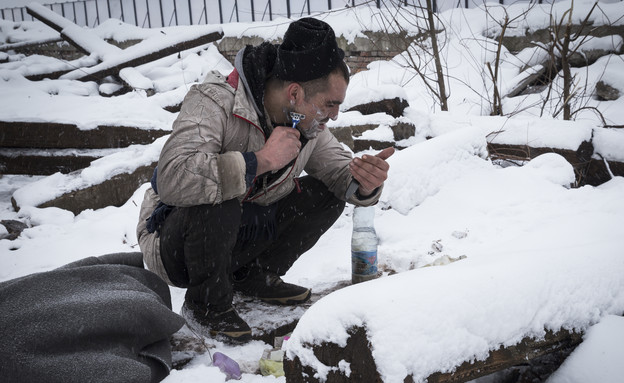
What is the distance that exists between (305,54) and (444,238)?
65.2 inches

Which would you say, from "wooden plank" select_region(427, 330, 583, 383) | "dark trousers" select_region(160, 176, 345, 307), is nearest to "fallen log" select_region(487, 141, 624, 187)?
"dark trousers" select_region(160, 176, 345, 307)

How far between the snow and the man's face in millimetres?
938

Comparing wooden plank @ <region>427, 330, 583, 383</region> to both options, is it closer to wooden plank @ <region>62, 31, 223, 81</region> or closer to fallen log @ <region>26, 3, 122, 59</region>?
wooden plank @ <region>62, 31, 223, 81</region>

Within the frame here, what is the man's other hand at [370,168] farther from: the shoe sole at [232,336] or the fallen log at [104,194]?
the fallen log at [104,194]

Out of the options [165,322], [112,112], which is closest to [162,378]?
[165,322]

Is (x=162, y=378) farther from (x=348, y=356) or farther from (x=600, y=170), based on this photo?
(x=600, y=170)

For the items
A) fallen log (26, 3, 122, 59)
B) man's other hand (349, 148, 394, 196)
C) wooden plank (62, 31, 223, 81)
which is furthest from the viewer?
fallen log (26, 3, 122, 59)

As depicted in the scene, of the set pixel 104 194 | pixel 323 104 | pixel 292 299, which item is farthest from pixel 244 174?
pixel 104 194

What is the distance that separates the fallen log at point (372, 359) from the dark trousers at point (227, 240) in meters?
0.78

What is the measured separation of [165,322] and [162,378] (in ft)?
0.62

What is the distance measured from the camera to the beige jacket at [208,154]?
1930 mm

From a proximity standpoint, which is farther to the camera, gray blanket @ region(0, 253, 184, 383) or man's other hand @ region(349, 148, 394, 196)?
man's other hand @ region(349, 148, 394, 196)

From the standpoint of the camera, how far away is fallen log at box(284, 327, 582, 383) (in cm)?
122

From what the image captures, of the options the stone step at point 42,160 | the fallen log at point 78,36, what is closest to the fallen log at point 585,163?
the stone step at point 42,160
